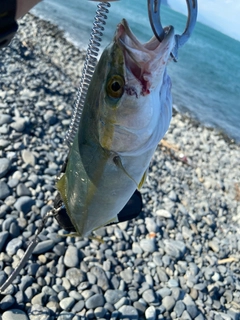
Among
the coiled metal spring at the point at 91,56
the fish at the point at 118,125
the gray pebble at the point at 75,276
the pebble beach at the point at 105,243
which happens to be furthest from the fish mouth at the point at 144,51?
the gray pebble at the point at 75,276

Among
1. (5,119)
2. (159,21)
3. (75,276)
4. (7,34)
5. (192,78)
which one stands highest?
(159,21)

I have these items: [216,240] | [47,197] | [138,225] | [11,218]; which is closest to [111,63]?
[11,218]

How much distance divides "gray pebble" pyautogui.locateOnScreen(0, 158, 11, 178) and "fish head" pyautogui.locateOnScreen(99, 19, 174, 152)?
324 cm

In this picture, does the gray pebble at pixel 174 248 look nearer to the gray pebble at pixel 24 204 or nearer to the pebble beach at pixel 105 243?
Result: the pebble beach at pixel 105 243

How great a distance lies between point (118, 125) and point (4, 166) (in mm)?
3389

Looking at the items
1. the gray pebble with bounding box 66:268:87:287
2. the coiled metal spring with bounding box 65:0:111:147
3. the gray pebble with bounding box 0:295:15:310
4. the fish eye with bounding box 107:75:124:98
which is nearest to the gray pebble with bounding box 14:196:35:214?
the gray pebble with bounding box 66:268:87:287

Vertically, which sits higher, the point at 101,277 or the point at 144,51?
the point at 144,51

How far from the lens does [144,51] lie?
1557mm

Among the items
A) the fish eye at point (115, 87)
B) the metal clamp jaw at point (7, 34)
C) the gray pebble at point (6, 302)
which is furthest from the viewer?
the gray pebble at point (6, 302)

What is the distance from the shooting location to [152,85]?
5.37ft

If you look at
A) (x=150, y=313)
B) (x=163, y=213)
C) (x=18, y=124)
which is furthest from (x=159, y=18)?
(x=18, y=124)

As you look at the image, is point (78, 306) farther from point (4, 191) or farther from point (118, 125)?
point (118, 125)

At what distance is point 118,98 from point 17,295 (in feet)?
8.44

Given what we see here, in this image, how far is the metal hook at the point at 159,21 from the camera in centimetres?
153
